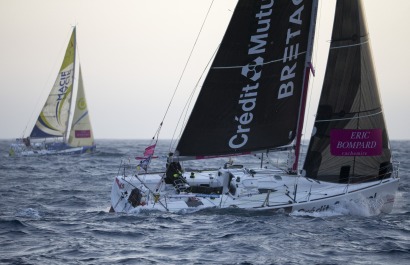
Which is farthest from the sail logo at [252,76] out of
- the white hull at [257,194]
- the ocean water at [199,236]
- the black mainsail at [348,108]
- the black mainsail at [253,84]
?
the ocean water at [199,236]

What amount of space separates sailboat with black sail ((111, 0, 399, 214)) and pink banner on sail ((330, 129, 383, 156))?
0.03 meters

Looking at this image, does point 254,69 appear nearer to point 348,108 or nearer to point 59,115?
point 348,108

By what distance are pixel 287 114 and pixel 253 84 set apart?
5.04ft

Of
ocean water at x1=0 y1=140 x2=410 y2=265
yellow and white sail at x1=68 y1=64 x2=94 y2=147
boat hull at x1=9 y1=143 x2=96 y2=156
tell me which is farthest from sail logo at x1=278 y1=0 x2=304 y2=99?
yellow and white sail at x1=68 y1=64 x2=94 y2=147

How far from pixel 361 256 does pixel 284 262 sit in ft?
6.61

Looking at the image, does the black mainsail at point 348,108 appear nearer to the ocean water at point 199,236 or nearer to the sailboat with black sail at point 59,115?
the ocean water at point 199,236

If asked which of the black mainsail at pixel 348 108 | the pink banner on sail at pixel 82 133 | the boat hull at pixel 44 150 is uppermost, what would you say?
the black mainsail at pixel 348 108

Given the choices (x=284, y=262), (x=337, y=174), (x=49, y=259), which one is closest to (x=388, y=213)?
(x=337, y=174)

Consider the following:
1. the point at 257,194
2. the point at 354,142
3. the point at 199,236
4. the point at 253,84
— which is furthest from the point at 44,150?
the point at 199,236

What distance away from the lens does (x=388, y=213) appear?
67.8ft

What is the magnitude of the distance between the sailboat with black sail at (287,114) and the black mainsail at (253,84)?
3cm

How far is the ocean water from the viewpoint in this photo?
14.2 metres

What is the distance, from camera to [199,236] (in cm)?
1627

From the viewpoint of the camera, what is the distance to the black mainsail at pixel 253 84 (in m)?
19.8
